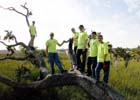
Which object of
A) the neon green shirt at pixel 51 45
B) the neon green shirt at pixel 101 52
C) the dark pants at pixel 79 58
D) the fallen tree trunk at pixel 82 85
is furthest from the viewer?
the neon green shirt at pixel 51 45

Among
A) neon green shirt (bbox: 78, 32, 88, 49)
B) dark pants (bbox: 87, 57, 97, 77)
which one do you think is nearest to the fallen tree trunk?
dark pants (bbox: 87, 57, 97, 77)

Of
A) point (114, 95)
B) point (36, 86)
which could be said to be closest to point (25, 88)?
point (36, 86)

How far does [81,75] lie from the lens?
42.9ft

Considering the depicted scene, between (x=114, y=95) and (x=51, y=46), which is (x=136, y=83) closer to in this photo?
(x=51, y=46)

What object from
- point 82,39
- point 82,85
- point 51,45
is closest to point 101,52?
point 82,85

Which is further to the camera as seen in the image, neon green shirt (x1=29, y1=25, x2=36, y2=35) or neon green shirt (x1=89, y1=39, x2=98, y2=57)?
neon green shirt (x1=29, y1=25, x2=36, y2=35)

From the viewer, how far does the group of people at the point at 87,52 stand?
13.5 m

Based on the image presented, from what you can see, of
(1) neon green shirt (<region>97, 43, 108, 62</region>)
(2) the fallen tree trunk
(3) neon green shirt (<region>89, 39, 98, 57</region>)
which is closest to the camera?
(2) the fallen tree trunk

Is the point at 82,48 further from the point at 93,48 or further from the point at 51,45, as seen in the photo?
the point at 51,45

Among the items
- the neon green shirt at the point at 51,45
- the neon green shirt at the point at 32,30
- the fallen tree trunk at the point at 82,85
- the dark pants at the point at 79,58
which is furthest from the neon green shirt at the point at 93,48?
the neon green shirt at the point at 32,30

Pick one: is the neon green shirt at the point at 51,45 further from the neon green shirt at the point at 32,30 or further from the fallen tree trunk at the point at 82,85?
the neon green shirt at the point at 32,30

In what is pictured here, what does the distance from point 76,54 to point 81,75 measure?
1.89 metres

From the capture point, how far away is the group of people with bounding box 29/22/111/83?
1345 centimetres

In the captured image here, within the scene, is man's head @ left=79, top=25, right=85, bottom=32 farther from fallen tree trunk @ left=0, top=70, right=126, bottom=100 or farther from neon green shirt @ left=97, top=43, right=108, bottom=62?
fallen tree trunk @ left=0, top=70, right=126, bottom=100
